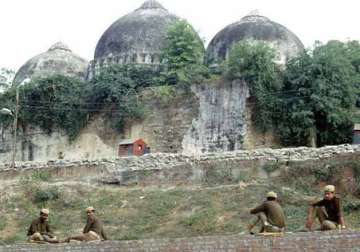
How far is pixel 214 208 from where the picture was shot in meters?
20.6

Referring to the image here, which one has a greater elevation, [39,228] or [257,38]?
[257,38]

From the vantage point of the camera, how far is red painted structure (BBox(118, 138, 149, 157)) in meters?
30.0

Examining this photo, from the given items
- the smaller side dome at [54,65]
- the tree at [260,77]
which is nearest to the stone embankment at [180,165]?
the tree at [260,77]

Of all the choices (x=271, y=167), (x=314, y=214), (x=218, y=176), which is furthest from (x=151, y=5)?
(x=314, y=214)

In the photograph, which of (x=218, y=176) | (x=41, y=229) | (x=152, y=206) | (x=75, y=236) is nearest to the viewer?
(x=75, y=236)

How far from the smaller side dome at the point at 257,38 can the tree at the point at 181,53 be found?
739mm

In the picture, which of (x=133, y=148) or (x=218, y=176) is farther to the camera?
(x=133, y=148)

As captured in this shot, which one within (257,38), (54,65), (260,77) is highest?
(257,38)

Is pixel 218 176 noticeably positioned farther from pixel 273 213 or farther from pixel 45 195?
pixel 273 213

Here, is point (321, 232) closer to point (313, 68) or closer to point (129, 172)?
point (129, 172)

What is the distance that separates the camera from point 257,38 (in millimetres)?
31719

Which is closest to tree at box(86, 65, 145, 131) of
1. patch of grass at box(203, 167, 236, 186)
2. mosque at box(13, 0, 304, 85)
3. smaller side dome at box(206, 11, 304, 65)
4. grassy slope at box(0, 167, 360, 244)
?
mosque at box(13, 0, 304, 85)

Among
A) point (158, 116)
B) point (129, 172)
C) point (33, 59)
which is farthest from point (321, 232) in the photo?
point (33, 59)

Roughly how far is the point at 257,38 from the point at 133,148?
21.1 feet
